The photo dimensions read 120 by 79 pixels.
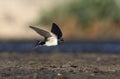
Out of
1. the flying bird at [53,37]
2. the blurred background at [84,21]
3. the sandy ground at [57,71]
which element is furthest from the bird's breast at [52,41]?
the blurred background at [84,21]

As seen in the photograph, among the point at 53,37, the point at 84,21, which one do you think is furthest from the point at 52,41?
the point at 84,21

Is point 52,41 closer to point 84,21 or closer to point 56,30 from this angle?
point 56,30

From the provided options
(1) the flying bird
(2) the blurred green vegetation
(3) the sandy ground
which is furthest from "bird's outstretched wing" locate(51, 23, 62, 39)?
(2) the blurred green vegetation

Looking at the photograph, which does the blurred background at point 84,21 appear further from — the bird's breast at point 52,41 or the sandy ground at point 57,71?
the sandy ground at point 57,71

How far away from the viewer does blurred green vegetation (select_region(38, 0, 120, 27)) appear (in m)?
34.6

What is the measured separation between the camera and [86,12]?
35.4m

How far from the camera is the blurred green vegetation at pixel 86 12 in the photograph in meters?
34.6

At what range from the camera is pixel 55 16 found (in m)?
36.0

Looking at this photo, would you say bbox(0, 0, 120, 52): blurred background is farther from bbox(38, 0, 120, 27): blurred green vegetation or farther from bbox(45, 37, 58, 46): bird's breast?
bbox(45, 37, 58, 46): bird's breast

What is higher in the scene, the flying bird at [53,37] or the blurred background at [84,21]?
the blurred background at [84,21]

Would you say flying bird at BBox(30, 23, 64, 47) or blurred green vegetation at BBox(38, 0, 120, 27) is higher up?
blurred green vegetation at BBox(38, 0, 120, 27)

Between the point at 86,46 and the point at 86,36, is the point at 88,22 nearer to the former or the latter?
the point at 86,36

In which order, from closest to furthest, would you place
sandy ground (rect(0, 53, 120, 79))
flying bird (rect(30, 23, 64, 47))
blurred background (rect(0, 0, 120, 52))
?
sandy ground (rect(0, 53, 120, 79))
flying bird (rect(30, 23, 64, 47))
blurred background (rect(0, 0, 120, 52))

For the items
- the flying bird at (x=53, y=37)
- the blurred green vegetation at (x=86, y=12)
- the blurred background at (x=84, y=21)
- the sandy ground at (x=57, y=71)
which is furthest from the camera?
the blurred green vegetation at (x=86, y=12)
